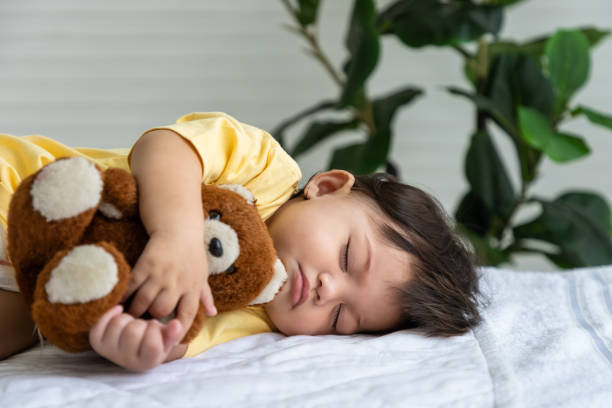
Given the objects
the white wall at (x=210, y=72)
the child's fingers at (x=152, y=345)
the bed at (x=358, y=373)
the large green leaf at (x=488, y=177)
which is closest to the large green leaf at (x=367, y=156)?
the large green leaf at (x=488, y=177)

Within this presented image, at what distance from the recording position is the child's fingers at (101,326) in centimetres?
62

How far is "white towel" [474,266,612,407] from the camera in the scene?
696mm

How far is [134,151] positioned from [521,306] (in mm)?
697

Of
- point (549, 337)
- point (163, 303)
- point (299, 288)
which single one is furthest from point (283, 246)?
point (549, 337)

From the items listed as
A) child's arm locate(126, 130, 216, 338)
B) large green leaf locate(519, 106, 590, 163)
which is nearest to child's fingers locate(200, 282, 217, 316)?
child's arm locate(126, 130, 216, 338)

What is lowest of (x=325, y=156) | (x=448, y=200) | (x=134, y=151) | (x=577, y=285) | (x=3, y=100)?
(x=448, y=200)

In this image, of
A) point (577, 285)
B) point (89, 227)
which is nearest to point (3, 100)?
point (89, 227)

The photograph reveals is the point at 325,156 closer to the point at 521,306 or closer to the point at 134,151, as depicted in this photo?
the point at 521,306

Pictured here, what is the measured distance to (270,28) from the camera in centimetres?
240

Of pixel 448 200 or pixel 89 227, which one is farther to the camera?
pixel 448 200

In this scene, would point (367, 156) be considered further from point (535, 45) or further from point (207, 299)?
point (207, 299)

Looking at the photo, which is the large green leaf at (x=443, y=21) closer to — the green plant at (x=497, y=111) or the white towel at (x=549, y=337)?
the green plant at (x=497, y=111)

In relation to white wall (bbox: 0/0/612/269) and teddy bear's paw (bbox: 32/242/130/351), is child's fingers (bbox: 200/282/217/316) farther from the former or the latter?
white wall (bbox: 0/0/612/269)

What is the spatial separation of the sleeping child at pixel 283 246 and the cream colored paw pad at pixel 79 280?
55 mm
